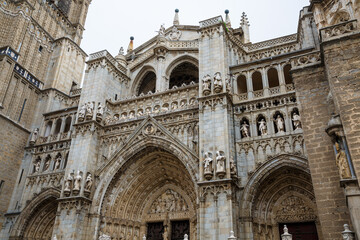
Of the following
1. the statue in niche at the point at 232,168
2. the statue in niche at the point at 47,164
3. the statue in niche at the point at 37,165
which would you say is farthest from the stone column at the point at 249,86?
the statue in niche at the point at 37,165

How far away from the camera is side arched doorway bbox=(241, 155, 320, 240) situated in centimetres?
1467

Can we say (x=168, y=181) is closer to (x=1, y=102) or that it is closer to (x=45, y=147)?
(x=45, y=147)

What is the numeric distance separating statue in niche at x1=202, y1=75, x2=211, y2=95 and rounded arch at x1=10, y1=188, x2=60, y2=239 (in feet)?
35.9

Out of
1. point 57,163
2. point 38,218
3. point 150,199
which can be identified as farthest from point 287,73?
point 38,218

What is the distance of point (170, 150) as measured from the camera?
17.7 m

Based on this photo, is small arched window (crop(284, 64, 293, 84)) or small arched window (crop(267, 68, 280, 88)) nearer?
small arched window (crop(284, 64, 293, 84))

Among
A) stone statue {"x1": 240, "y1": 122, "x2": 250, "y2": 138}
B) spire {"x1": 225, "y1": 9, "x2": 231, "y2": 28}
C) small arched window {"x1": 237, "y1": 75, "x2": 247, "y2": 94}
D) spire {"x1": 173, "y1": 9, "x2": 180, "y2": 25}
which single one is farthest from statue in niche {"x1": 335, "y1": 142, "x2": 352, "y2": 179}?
spire {"x1": 173, "y1": 9, "x2": 180, "y2": 25}

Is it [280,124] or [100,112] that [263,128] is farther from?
[100,112]

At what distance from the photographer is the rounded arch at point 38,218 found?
19873mm

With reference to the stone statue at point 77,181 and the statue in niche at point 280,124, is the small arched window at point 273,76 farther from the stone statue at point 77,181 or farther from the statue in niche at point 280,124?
the stone statue at point 77,181

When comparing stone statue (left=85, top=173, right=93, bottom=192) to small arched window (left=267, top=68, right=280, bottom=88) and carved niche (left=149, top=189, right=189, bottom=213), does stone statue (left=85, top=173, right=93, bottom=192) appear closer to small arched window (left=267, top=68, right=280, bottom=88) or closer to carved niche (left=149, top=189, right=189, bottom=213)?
carved niche (left=149, top=189, right=189, bottom=213)

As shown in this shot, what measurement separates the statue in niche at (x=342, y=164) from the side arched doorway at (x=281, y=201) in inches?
181

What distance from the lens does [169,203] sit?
62.3 feet

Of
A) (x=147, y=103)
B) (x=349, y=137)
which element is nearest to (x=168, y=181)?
(x=147, y=103)
